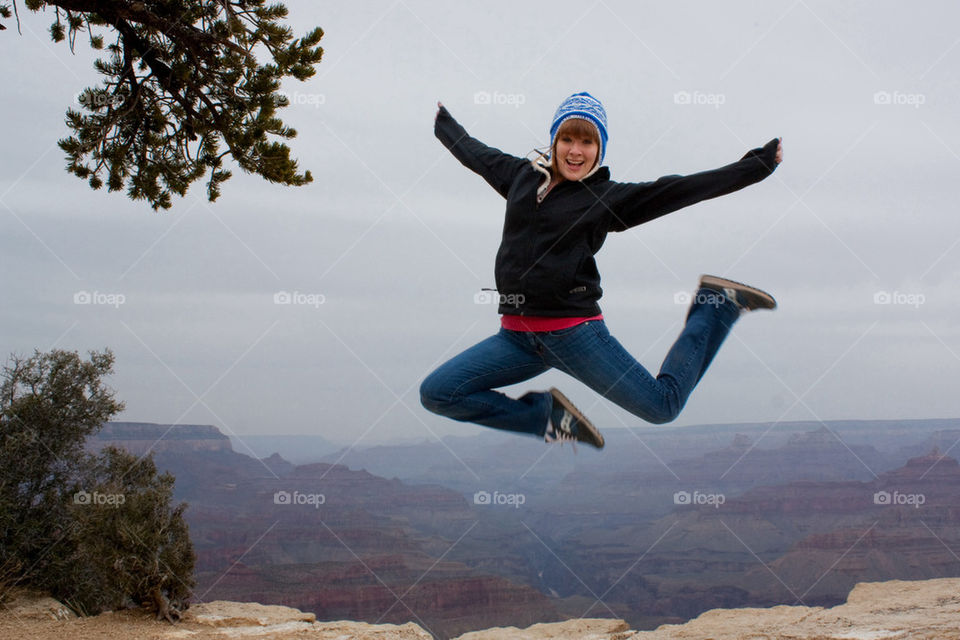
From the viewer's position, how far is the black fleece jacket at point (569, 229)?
13.5 ft

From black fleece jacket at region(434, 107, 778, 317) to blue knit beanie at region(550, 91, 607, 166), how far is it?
22 cm

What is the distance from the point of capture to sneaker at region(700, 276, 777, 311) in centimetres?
473

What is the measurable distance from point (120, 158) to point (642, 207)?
5031 mm

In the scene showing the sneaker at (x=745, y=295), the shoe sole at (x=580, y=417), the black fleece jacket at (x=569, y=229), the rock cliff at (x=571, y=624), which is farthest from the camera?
the rock cliff at (x=571, y=624)

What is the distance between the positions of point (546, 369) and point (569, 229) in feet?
2.75

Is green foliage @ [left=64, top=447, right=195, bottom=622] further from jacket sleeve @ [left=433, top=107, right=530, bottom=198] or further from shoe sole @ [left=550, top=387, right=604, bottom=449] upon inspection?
jacket sleeve @ [left=433, top=107, right=530, bottom=198]

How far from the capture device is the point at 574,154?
4203 mm

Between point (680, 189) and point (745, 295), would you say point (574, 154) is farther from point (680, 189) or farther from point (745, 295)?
point (745, 295)

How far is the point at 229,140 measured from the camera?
6.57 m

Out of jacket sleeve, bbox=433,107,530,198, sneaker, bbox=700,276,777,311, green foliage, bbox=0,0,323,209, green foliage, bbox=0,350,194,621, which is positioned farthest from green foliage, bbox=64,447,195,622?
sneaker, bbox=700,276,777,311

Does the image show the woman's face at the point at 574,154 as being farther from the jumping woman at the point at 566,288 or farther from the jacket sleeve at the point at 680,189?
the jacket sleeve at the point at 680,189

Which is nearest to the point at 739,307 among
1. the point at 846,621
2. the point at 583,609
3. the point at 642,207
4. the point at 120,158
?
the point at 642,207

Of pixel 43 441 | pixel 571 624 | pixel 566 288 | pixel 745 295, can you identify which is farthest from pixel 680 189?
pixel 43 441

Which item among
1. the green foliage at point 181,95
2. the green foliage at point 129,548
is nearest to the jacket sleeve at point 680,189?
the green foliage at point 181,95
